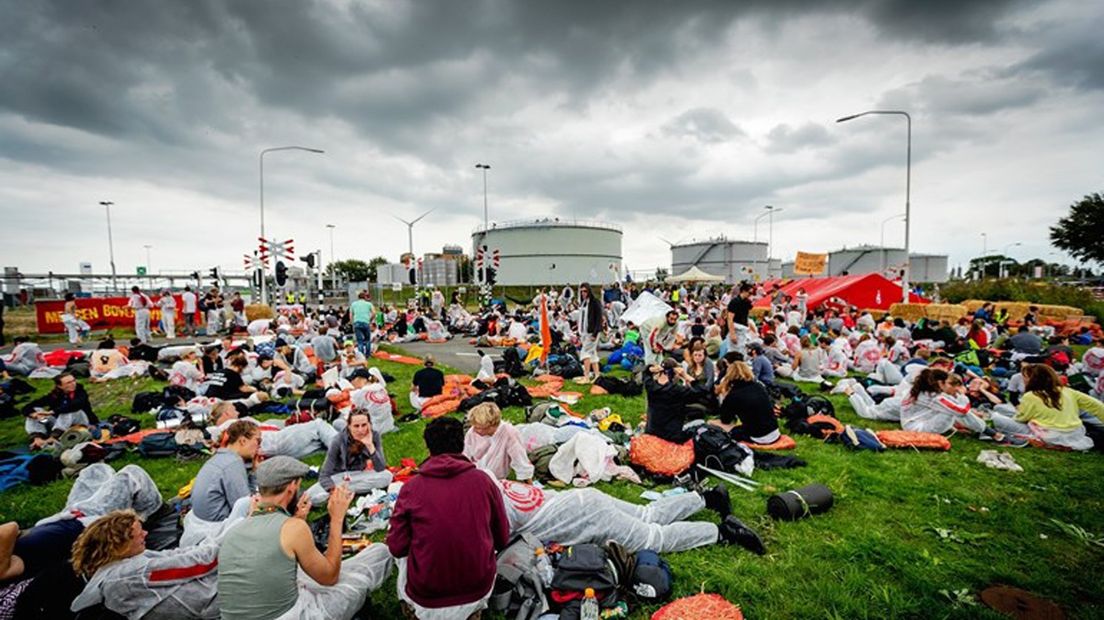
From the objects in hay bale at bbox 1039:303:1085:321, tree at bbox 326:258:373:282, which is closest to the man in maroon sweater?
hay bale at bbox 1039:303:1085:321

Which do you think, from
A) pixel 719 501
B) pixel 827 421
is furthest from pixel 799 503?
pixel 827 421

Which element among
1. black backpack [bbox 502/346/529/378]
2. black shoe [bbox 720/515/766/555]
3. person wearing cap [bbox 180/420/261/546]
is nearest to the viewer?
person wearing cap [bbox 180/420/261/546]

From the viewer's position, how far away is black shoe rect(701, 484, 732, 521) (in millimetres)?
4816

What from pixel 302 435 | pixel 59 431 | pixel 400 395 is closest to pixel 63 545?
pixel 302 435

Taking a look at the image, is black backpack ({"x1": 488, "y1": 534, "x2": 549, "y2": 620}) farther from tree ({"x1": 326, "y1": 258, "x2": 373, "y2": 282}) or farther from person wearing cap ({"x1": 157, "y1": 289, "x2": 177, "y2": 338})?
tree ({"x1": 326, "y1": 258, "x2": 373, "y2": 282})

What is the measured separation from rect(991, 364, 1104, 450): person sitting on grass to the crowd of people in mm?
23

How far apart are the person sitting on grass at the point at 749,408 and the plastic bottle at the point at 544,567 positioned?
386 cm

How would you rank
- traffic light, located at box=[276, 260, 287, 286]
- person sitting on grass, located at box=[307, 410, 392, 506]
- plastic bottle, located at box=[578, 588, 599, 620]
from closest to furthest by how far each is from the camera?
plastic bottle, located at box=[578, 588, 599, 620] → person sitting on grass, located at box=[307, 410, 392, 506] → traffic light, located at box=[276, 260, 287, 286]

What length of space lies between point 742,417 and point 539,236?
2499 inches

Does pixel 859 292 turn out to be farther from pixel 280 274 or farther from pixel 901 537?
pixel 280 274

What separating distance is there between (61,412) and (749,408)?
10.6m

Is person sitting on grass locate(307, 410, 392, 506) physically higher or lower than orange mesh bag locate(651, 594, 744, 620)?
higher

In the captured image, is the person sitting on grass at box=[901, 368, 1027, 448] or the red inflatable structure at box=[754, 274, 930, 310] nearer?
the person sitting on grass at box=[901, 368, 1027, 448]

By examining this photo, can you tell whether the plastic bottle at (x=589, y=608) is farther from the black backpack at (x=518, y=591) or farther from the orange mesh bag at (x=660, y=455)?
the orange mesh bag at (x=660, y=455)
